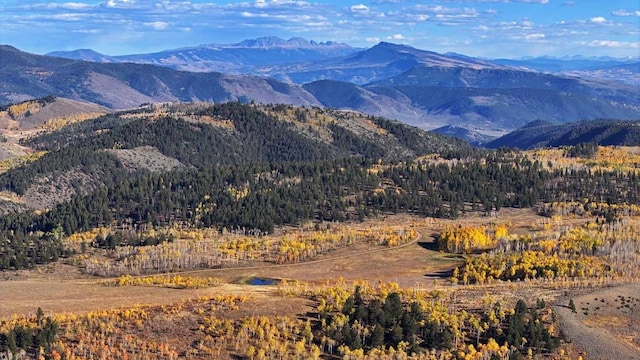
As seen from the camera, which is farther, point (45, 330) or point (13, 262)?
point (13, 262)

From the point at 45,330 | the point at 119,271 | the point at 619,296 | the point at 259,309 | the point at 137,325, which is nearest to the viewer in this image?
the point at 45,330

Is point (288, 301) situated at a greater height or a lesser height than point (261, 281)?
greater

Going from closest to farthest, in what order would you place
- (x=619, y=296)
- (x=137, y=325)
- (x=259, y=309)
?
1. (x=137, y=325)
2. (x=259, y=309)
3. (x=619, y=296)

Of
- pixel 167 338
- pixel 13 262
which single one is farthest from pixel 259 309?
pixel 13 262

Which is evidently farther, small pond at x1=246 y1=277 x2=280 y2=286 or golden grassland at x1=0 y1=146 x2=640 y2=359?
small pond at x1=246 y1=277 x2=280 y2=286

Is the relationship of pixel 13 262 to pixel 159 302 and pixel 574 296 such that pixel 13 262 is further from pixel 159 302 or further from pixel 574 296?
pixel 574 296

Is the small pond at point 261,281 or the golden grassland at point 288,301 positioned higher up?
the golden grassland at point 288,301

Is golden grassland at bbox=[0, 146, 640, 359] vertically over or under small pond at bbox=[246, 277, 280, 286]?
over

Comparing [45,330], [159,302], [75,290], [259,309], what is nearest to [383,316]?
[259,309]

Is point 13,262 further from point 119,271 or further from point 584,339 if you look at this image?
point 584,339

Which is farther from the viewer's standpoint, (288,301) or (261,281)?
(261,281)

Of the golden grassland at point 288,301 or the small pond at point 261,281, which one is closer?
the golden grassland at point 288,301
